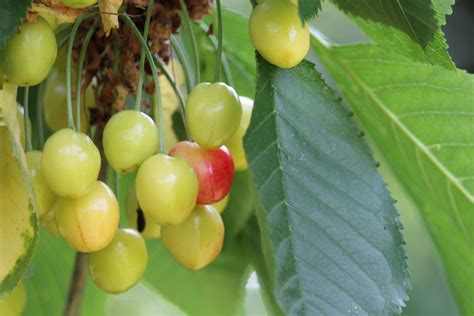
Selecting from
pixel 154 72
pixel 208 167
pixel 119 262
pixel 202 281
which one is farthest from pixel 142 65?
pixel 202 281

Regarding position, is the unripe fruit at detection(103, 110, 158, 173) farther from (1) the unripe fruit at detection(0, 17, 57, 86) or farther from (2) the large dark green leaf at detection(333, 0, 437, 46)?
(2) the large dark green leaf at detection(333, 0, 437, 46)

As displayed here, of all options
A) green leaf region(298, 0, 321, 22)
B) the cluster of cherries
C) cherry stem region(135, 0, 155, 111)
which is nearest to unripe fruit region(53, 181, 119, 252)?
the cluster of cherries

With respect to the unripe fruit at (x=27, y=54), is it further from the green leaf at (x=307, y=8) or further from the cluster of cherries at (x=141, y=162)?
the green leaf at (x=307, y=8)

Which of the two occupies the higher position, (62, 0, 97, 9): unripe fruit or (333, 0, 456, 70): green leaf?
(333, 0, 456, 70): green leaf

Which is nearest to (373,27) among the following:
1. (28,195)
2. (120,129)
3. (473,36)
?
(120,129)

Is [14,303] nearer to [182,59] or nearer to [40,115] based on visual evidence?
[40,115]

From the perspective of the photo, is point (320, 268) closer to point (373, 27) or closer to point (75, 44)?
point (373, 27)
